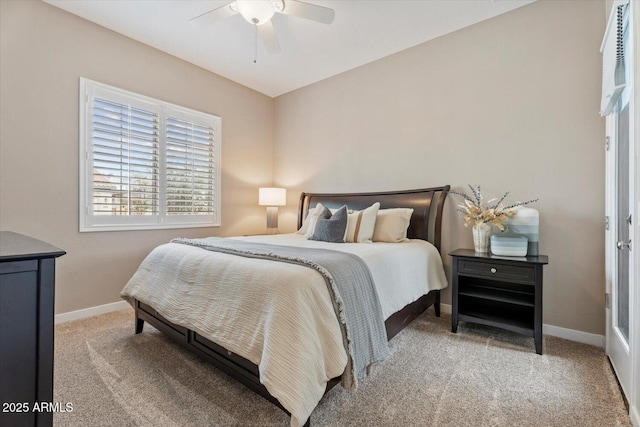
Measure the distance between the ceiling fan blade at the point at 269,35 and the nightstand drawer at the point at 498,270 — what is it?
2.55m

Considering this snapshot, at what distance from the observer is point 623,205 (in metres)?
1.92

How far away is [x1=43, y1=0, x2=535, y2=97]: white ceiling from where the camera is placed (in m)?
2.66

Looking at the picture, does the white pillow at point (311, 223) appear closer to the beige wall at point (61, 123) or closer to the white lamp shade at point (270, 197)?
the white lamp shade at point (270, 197)

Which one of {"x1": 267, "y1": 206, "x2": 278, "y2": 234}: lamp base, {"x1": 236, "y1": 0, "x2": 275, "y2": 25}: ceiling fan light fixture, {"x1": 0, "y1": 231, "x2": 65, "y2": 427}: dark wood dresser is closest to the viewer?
{"x1": 0, "y1": 231, "x2": 65, "y2": 427}: dark wood dresser

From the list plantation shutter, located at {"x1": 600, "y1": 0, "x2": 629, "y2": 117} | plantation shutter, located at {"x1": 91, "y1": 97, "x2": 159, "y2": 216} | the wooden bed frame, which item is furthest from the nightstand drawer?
plantation shutter, located at {"x1": 91, "y1": 97, "x2": 159, "y2": 216}

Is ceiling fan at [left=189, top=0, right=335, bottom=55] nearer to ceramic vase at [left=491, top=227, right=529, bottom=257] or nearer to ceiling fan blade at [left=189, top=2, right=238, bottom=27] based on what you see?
ceiling fan blade at [left=189, top=2, right=238, bottom=27]

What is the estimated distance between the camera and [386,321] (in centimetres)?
206

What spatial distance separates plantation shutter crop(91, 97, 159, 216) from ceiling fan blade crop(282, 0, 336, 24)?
2.07 m

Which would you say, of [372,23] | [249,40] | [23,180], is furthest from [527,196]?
[23,180]

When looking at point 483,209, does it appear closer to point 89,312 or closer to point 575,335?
point 575,335

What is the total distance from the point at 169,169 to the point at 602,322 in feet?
14.6

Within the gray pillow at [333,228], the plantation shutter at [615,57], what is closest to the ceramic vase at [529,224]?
the plantation shutter at [615,57]

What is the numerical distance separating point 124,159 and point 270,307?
273 cm

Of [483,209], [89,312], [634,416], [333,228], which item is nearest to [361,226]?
[333,228]
